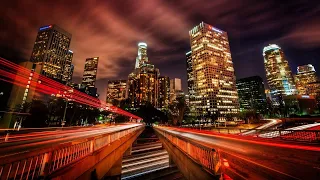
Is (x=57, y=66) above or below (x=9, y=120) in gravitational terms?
above

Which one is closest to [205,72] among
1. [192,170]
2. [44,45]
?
[192,170]

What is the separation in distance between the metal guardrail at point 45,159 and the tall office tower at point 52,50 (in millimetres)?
191679

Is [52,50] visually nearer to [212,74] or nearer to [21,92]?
[21,92]

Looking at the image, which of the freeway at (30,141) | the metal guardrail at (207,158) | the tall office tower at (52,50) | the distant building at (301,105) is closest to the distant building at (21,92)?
the freeway at (30,141)

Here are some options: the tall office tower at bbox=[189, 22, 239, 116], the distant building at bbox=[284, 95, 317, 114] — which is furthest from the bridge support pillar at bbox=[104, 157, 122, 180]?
the distant building at bbox=[284, 95, 317, 114]

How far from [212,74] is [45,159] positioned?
176 m

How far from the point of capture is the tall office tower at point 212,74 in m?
162

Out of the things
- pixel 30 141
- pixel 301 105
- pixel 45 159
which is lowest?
pixel 30 141

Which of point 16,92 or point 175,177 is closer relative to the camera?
point 175,177

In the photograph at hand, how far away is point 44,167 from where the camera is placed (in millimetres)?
5234

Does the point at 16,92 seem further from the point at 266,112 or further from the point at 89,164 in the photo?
the point at 266,112

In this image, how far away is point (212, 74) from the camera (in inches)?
6590

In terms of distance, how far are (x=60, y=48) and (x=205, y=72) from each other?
605 ft

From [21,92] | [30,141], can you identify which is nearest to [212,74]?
[21,92]
